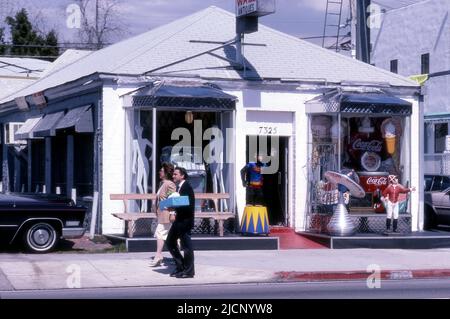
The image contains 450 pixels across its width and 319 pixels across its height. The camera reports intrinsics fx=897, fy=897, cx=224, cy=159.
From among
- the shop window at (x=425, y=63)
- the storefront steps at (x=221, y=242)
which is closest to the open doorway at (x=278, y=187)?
the storefront steps at (x=221, y=242)

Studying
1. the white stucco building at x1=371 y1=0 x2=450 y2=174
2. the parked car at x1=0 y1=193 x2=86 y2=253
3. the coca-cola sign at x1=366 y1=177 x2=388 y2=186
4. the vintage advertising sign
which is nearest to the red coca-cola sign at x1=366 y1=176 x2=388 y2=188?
the coca-cola sign at x1=366 y1=177 x2=388 y2=186

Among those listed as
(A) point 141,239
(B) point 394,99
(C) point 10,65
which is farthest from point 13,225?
(C) point 10,65

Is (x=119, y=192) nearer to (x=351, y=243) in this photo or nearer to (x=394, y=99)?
(x=351, y=243)

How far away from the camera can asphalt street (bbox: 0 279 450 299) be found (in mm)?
13547

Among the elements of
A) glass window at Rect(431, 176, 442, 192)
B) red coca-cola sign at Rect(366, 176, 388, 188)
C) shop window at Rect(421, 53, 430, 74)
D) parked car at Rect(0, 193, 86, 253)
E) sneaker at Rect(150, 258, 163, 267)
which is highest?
shop window at Rect(421, 53, 430, 74)

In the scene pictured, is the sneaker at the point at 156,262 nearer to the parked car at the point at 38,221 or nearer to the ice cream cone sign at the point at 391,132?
the parked car at the point at 38,221

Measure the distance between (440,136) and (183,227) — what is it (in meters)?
24.0

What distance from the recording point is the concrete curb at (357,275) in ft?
53.8

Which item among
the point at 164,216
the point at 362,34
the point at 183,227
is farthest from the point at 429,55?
the point at 183,227

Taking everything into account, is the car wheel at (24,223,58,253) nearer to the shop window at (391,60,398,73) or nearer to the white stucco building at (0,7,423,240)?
the white stucco building at (0,7,423,240)

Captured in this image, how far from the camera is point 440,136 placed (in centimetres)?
3725

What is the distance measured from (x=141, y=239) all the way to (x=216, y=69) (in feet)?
17.4

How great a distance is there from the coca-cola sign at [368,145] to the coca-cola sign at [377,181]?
30.6 inches

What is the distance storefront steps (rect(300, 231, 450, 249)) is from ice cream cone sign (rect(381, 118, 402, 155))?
8.17 feet
